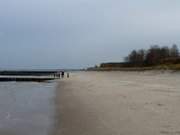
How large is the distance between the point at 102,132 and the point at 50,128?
2531 mm

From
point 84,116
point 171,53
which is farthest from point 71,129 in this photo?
point 171,53

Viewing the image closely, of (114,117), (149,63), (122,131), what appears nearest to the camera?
(122,131)

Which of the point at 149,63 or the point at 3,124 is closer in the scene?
the point at 3,124

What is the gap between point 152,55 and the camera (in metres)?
123

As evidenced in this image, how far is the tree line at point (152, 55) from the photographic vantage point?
394 ft

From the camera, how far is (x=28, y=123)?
50.3 ft

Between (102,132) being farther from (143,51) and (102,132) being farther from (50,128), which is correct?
(143,51)

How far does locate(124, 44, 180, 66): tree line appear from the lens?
12023 cm

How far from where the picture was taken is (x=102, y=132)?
11.7m

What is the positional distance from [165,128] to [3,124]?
6.71 metres

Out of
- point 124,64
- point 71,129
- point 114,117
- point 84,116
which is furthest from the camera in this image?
point 124,64

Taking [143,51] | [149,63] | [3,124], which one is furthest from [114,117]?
[143,51]

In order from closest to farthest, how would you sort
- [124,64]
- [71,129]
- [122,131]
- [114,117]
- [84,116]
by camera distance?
[122,131]
[71,129]
[114,117]
[84,116]
[124,64]

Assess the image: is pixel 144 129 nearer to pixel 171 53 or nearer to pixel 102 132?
pixel 102 132
